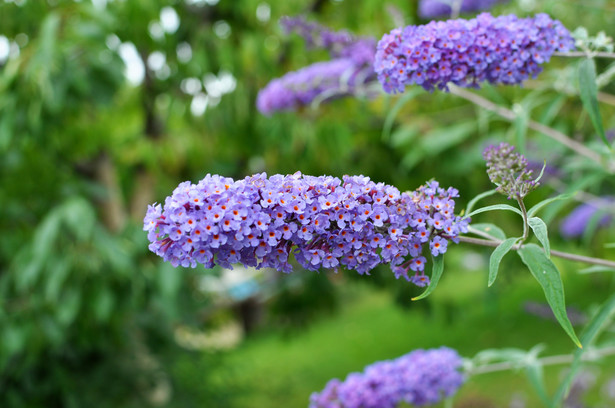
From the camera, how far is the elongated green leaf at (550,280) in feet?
3.67

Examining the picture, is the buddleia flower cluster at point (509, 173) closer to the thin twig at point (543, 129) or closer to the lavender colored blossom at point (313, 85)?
the thin twig at point (543, 129)

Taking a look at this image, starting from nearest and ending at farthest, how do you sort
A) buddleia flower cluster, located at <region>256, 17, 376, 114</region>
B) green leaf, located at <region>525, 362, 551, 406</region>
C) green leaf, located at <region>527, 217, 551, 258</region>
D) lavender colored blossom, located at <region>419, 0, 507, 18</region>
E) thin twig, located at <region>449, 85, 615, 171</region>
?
1. green leaf, located at <region>527, 217, 551, 258</region>
2. green leaf, located at <region>525, 362, 551, 406</region>
3. thin twig, located at <region>449, 85, 615, 171</region>
4. buddleia flower cluster, located at <region>256, 17, 376, 114</region>
5. lavender colored blossom, located at <region>419, 0, 507, 18</region>

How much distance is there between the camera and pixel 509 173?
111 centimetres

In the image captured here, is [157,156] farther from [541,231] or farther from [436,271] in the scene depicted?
[541,231]

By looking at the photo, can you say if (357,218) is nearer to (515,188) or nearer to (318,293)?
(515,188)

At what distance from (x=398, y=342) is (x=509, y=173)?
8.45 m

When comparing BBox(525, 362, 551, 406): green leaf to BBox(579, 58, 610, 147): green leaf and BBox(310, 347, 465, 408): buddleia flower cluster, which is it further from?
BBox(579, 58, 610, 147): green leaf

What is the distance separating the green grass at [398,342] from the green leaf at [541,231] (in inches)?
127

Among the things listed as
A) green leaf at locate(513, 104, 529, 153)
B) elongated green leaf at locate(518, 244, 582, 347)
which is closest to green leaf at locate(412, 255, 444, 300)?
elongated green leaf at locate(518, 244, 582, 347)

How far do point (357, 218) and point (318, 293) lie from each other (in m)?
3.78

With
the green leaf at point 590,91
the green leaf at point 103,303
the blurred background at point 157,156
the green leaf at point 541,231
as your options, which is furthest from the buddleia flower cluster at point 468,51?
the green leaf at point 103,303

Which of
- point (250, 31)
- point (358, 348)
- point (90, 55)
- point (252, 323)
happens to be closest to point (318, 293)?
point (250, 31)

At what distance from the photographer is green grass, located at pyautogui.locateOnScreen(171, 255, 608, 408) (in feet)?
16.5

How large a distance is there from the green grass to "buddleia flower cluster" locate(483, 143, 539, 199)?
328cm
